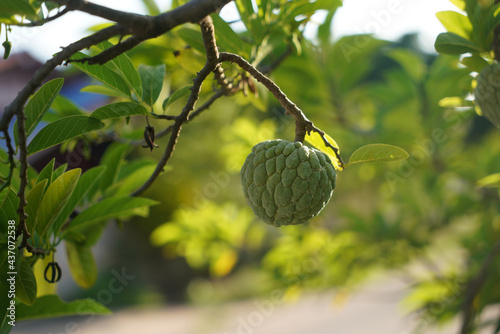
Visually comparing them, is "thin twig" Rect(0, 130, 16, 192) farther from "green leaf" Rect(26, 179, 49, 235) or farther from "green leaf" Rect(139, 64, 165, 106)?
"green leaf" Rect(139, 64, 165, 106)

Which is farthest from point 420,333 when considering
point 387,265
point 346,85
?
point 346,85

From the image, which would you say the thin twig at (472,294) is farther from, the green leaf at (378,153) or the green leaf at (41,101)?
the green leaf at (41,101)

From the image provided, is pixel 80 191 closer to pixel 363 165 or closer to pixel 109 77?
pixel 109 77

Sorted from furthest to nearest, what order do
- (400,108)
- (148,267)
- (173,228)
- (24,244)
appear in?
(148,267) → (173,228) → (400,108) → (24,244)

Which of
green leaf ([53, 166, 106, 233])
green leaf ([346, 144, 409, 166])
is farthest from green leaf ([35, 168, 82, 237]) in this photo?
green leaf ([346, 144, 409, 166])

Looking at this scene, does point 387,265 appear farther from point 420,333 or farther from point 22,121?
point 22,121

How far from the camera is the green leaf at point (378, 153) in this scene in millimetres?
677

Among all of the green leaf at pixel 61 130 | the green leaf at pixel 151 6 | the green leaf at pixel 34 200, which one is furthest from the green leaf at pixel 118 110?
the green leaf at pixel 151 6

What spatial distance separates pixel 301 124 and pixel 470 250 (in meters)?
1.66

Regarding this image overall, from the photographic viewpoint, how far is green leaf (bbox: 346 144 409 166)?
0.68 m

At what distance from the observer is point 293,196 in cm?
68

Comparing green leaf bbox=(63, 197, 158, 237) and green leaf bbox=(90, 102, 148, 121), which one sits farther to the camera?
green leaf bbox=(63, 197, 158, 237)

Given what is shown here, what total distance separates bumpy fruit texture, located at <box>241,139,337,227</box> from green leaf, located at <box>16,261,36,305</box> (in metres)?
0.39

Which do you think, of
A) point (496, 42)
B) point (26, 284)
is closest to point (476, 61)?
point (496, 42)
